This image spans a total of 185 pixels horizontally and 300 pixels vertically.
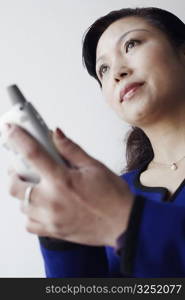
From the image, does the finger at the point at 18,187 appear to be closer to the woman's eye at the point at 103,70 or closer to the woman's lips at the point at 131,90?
the woman's lips at the point at 131,90

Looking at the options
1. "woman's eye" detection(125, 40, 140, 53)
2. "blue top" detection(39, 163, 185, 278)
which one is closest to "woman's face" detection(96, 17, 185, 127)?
"woman's eye" detection(125, 40, 140, 53)

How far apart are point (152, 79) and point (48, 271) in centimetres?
40

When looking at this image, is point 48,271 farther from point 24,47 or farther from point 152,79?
point 24,47

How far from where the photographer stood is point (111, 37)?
794 mm

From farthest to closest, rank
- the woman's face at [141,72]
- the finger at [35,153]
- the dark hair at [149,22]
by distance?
the dark hair at [149,22] → the woman's face at [141,72] → the finger at [35,153]

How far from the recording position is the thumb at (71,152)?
0.45 meters

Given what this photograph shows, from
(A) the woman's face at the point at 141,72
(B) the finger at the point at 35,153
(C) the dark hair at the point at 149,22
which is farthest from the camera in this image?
(C) the dark hair at the point at 149,22

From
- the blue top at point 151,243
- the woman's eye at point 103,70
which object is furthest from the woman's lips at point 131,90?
the blue top at point 151,243

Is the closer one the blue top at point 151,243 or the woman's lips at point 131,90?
the blue top at point 151,243

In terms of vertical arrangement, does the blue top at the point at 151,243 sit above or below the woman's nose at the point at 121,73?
below

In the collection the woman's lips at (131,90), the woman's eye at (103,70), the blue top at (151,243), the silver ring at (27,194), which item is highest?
the silver ring at (27,194)

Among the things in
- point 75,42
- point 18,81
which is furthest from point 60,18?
point 18,81

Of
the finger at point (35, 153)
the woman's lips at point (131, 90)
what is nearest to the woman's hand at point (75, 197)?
the finger at point (35, 153)

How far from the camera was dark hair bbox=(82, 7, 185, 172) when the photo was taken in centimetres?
81
